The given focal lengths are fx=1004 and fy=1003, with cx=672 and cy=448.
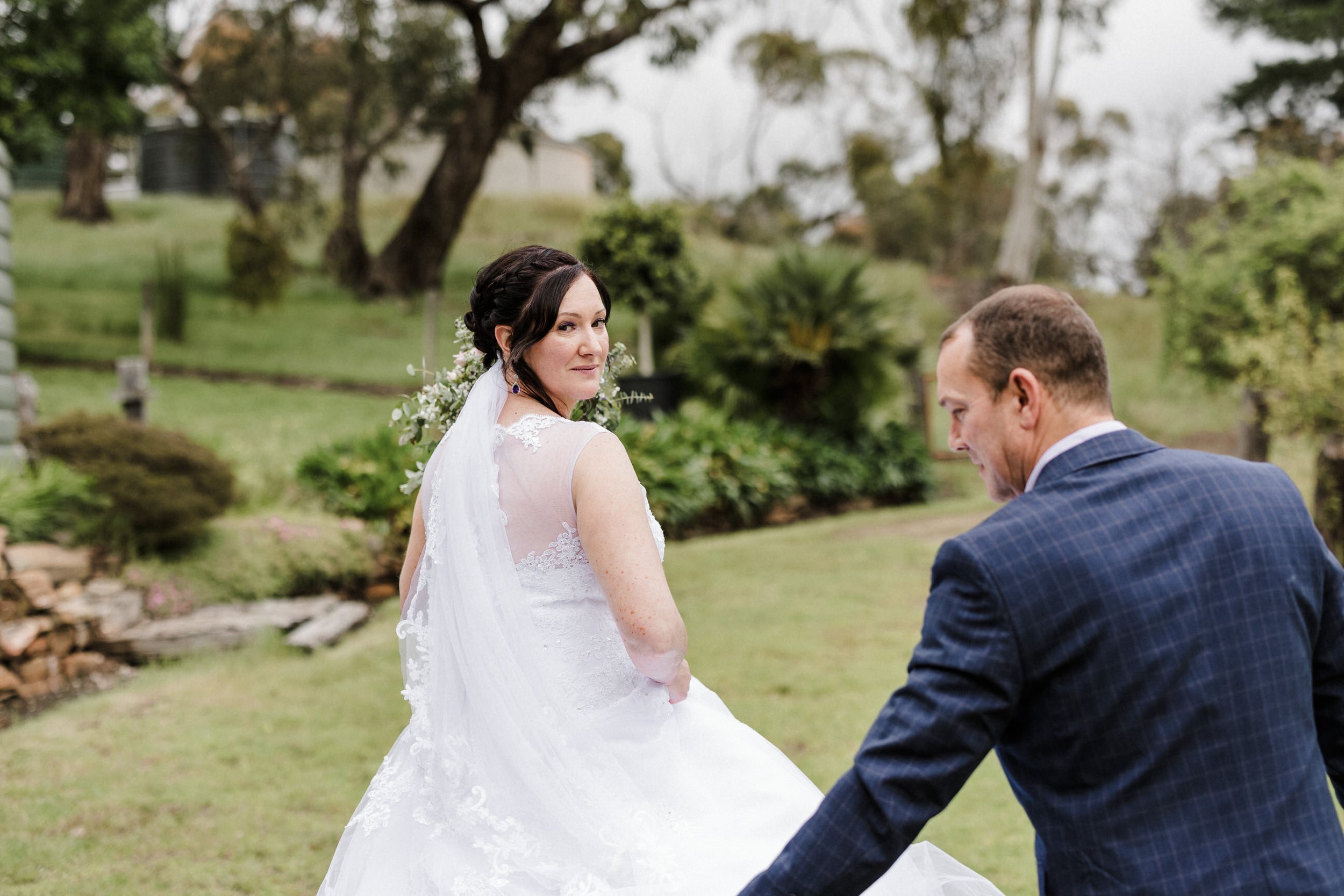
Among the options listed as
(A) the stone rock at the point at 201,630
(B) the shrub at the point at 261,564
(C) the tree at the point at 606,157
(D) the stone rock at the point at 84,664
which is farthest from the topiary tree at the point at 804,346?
(C) the tree at the point at 606,157

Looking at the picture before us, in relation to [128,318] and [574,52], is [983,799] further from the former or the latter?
[128,318]

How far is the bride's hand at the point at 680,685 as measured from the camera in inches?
89.4

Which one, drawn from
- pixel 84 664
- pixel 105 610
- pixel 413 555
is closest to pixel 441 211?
pixel 105 610

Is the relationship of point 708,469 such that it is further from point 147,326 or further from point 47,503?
point 147,326

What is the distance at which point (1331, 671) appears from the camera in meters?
1.64

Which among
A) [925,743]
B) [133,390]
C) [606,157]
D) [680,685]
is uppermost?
[606,157]

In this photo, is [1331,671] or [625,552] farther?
[625,552]

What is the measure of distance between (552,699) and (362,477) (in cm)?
730

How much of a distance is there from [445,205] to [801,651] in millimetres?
17078

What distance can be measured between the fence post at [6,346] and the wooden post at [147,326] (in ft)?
24.2

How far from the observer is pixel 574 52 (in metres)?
19.3

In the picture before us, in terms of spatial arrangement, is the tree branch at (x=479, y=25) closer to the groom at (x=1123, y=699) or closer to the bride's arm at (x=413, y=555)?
the bride's arm at (x=413, y=555)

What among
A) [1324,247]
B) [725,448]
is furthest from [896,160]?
[725,448]

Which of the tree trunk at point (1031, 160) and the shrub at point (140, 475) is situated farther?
the tree trunk at point (1031, 160)
